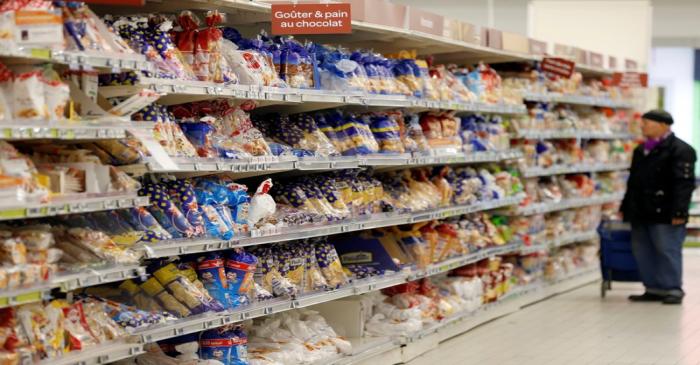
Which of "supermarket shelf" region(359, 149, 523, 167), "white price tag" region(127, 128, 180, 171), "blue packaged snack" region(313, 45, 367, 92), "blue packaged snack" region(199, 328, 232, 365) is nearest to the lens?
"white price tag" region(127, 128, 180, 171)

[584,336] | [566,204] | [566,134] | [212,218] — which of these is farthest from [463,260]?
[212,218]

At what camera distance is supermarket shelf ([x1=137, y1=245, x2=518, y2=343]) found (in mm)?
4414

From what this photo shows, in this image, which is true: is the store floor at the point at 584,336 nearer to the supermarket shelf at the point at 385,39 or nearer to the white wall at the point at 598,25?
the supermarket shelf at the point at 385,39

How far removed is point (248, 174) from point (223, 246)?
77cm

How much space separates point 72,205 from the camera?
3898mm

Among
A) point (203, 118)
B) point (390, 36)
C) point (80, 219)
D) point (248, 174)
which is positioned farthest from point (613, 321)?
point (80, 219)

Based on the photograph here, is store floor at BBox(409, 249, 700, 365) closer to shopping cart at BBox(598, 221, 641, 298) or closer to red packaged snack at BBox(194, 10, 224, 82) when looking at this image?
shopping cart at BBox(598, 221, 641, 298)

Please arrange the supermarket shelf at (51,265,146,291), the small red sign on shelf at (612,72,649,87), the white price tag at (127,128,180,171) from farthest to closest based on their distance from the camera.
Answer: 1. the small red sign on shelf at (612,72,649,87)
2. the white price tag at (127,128,180,171)
3. the supermarket shelf at (51,265,146,291)

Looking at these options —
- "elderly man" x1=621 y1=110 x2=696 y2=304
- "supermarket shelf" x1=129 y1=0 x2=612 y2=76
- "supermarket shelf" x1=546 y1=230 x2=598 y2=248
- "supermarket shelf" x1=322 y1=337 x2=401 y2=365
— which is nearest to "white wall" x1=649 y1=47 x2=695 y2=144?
"supermarket shelf" x1=546 y1=230 x2=598 y2=248

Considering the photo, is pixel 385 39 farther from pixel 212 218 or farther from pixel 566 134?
pixel 566 134

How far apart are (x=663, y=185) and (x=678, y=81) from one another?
17794 mm

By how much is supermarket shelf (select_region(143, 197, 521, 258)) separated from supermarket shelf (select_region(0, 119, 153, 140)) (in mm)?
499

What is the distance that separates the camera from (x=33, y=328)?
388 cm

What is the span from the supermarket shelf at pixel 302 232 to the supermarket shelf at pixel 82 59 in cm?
73
